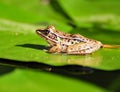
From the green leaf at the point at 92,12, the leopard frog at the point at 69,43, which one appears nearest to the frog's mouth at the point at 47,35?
the leopard frog at the point at 69,43

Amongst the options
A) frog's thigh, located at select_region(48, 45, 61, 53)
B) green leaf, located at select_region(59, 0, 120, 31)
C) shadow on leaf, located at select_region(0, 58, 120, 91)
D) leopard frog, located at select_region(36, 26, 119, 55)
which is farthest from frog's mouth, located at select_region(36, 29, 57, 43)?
green leaf, located at select_region(59, 0, 120, 31)

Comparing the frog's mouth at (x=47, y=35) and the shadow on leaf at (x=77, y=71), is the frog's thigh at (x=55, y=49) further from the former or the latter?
the shadow on leaf at (x=77, y=71)

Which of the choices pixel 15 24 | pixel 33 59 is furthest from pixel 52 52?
pixel 15 24

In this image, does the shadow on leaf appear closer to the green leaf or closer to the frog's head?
the frog's head

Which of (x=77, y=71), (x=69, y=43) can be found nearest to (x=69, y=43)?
(x=69, y=43)

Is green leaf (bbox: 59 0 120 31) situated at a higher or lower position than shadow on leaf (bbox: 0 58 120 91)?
higher

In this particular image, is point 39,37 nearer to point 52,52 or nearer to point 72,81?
point 52,52

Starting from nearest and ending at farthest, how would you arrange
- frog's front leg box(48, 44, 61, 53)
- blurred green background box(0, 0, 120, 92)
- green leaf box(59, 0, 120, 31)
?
blurred green background box(0, 0, 120, 92) → frog's front leg box(48, 44, 61, 53) → green leaf box(59, 0, 120, 31)
